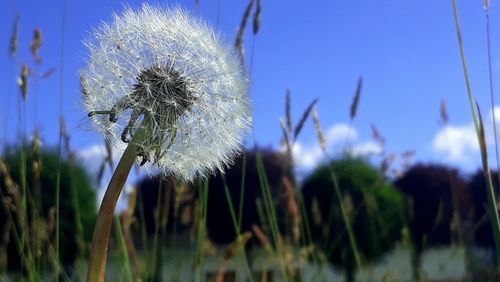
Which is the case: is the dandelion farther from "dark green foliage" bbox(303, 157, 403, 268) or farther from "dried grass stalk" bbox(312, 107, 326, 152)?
"dark green foliage" bbox(303, 157, 403, 268)

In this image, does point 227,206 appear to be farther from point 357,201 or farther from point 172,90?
point 172,90

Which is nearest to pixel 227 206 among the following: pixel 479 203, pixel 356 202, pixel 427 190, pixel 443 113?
pixel 356 202

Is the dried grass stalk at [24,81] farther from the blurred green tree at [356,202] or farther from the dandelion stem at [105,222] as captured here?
the blurred green tree at [356,202]

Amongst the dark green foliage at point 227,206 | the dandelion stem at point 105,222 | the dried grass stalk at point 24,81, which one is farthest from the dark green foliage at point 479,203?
A: the dandelion stem at point 105,222

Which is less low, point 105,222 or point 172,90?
point 172,90

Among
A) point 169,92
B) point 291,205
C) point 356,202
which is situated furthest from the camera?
point 356,202

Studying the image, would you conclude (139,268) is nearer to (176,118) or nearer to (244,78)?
(244,78)

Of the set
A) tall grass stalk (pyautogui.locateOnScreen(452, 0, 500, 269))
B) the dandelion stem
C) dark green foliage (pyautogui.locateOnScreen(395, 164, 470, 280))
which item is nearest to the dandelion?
the dandelion stem
